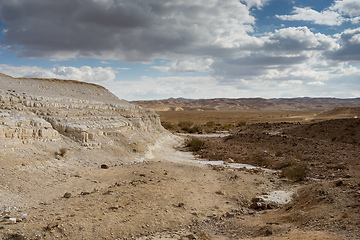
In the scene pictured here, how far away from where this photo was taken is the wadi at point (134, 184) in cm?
600

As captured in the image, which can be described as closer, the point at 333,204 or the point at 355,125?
the point at 333,204

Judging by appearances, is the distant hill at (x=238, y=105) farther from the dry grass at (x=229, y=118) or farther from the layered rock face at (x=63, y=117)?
the layered rock face at (x=63, y=117)

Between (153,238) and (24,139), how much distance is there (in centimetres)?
682

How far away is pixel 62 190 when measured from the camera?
804 centimetres

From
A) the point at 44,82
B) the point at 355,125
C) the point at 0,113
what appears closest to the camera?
the point at 0,113

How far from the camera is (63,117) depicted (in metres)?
12.4

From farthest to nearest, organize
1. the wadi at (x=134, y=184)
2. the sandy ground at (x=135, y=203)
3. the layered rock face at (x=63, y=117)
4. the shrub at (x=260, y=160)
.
Answer: the shrub at (x=260, y=160)
the layered rock face at (x=63, y=117)
the wadi at (x=134, y=184)
the sandy ground at (x=135, y=203)

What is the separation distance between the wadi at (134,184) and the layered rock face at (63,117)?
56 mm

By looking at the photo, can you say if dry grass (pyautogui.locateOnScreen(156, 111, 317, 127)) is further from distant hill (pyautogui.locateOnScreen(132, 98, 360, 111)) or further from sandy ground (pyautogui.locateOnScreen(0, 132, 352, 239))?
distant hill (pyautogui.locateOnScreen(132, 98, 360, 111))

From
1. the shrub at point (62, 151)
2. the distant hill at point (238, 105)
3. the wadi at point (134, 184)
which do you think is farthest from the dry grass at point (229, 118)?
the distant hill at point (238, 105)

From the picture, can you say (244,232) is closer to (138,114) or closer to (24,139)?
(24,139)

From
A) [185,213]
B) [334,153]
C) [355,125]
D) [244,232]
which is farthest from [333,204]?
[355,125]

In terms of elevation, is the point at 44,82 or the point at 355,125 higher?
the point at 44,82

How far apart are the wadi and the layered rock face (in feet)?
0.18
